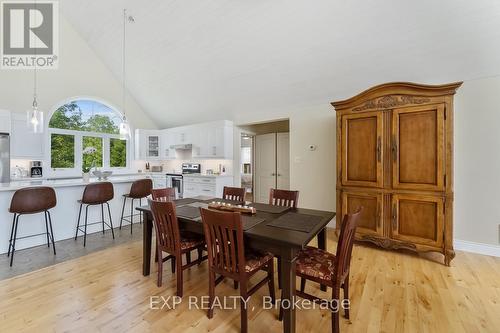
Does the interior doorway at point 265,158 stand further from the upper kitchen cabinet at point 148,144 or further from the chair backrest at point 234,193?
the chair backrest at point 234,193

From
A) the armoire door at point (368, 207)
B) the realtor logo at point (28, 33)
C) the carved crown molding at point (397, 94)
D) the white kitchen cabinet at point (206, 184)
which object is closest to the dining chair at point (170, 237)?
the armoire door at point (368, 207)

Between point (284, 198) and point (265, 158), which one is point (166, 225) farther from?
point (265, 158)

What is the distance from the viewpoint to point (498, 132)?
9.53ft

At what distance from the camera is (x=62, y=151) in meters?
5.12

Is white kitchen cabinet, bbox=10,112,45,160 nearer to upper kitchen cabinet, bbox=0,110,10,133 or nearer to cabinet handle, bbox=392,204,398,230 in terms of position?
upper kitchen cabinet, bbox=0,110,10,133

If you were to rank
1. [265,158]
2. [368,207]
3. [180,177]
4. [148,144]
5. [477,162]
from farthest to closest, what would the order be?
[148,144]
[265,158]
[180,177]
[368,207]
[477,162]

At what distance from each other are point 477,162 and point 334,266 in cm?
285

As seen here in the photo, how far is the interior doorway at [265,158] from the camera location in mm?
6051

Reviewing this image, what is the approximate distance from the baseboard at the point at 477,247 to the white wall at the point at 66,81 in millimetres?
7310

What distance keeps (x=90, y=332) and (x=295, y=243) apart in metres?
1.66

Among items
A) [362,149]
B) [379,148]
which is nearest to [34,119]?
[362,149]

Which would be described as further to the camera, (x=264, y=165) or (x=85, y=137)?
(x=264, y=165)

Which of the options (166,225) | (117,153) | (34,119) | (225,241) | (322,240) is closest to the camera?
(225,241)

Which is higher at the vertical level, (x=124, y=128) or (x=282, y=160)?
(x=124, y=128)
